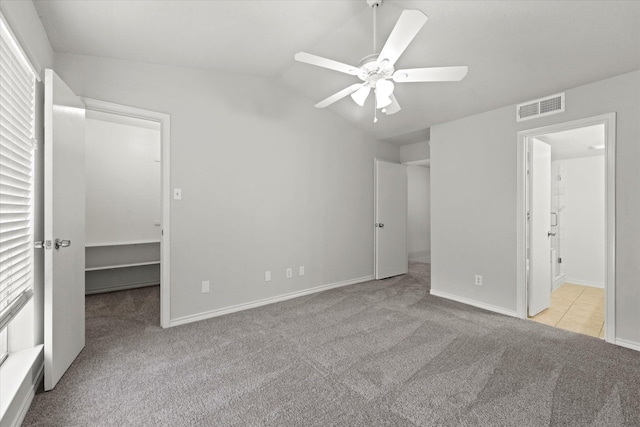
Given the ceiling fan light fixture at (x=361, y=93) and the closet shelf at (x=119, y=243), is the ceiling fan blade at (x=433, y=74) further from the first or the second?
the closet shelf at (x=119, y=243)

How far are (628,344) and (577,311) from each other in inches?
41.5

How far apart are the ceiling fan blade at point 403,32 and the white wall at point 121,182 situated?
13.0 ft

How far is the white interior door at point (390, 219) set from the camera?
458 cm

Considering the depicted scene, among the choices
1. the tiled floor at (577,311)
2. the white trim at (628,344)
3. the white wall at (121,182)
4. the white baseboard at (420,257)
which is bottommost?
the tiled floor at (577,311)

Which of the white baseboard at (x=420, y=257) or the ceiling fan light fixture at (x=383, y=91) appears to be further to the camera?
the white baseboard at (x=420, y=257)

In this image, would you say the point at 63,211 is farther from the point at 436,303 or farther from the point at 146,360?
the point at 436,303

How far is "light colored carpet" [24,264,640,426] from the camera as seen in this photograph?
1.57 meters

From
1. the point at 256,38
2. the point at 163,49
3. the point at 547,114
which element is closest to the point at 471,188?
the point at 547,114

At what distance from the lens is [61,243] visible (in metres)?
1.89

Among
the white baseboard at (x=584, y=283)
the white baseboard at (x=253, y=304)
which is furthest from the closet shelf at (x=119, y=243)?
the white baseboard at (x=584, y=283)

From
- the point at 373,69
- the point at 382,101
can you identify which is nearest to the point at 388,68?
the point at 373,69

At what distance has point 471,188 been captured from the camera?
3445 millimetres

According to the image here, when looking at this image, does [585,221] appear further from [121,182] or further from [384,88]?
[121,182]

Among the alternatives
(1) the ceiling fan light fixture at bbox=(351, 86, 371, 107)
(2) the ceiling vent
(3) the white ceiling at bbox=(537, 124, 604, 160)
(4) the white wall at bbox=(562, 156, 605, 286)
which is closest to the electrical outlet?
(1) the ceiling fan light fixture at bbox=(351, 86, 371, 107)
